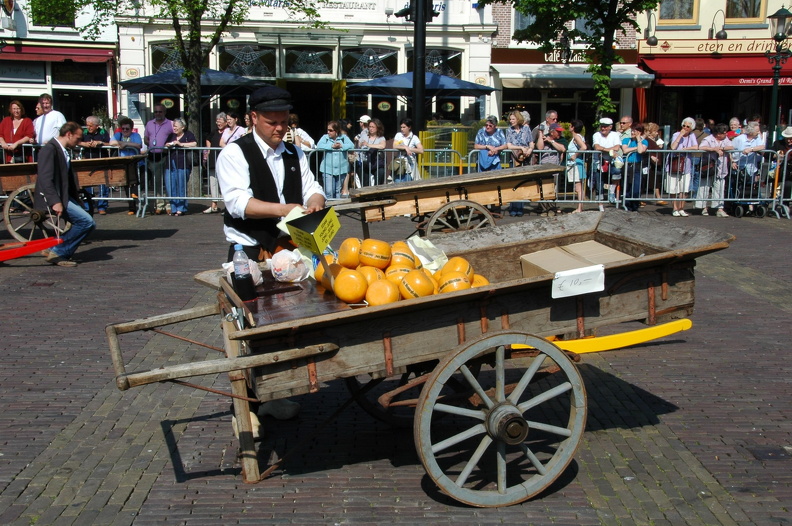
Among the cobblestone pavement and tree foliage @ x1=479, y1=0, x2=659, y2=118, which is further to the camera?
tree foliage @ x1=479, y1=0, x2=659, y2=118

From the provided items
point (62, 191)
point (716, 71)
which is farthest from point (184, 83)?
point (716, 71)

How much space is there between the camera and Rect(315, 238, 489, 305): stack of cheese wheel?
4.27 m

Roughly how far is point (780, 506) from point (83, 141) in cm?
1379

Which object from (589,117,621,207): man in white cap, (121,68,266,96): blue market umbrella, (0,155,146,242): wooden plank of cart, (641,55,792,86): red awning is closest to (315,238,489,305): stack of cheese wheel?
(0,155,146,242): wooden plank of cart

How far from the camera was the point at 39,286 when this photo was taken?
941 centimetres

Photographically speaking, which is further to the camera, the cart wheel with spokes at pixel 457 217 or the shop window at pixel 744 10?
the shop window at pixel 744 10

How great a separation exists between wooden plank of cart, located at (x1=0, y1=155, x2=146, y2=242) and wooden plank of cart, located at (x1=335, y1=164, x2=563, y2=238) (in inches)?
167

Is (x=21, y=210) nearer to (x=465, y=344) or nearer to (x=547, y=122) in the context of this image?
(x=547, y=122)

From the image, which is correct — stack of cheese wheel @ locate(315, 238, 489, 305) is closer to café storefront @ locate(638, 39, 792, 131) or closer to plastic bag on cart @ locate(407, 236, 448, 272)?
plastic bag on cart @ locate(407, 236, 448, 272)

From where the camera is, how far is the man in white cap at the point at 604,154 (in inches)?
600

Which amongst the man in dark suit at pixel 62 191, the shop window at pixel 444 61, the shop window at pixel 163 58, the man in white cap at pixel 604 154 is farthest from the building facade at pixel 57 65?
the man in white cap at pixel 604 154

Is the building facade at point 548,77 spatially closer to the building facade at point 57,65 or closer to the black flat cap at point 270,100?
the building facade at point 57,65

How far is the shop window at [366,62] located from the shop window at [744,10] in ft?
35.1

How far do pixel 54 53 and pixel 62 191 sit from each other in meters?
16.0
